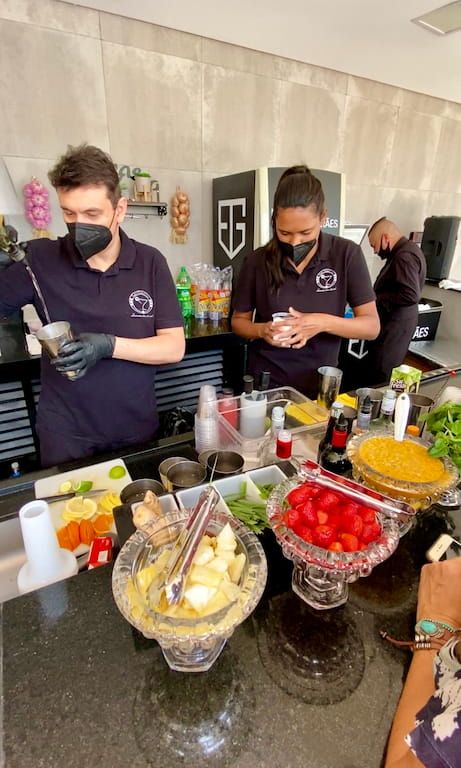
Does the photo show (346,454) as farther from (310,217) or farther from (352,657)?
(310,217)

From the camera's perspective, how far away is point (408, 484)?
36.1 inches

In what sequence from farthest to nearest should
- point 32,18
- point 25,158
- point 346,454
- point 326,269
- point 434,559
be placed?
point 25,158 → point 32,18 → point 326,269 → point 346,454 → point 434,559

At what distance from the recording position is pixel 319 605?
2.50 feet

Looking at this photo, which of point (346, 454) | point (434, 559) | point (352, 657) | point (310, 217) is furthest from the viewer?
point (310, 217)

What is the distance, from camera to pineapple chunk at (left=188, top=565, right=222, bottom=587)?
615 mm

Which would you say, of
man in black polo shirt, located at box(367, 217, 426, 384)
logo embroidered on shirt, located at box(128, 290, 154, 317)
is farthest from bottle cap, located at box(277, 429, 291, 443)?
man in black polo shirt, located at box(367, 217, 426, 384)

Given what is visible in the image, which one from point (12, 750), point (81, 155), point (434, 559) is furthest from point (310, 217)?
point (12, 750)

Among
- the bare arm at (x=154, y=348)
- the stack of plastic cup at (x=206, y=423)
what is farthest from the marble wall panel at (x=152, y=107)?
the stack of plastic cup at (x=206, y=423)

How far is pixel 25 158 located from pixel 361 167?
2973mm

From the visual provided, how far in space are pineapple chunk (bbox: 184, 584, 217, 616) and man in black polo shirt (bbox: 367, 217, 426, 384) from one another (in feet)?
9.40

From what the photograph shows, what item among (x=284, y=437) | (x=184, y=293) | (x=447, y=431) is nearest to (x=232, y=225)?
(x=184, y=293)

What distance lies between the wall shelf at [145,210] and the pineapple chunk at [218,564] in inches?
107

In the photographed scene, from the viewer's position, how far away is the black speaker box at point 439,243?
4059 mm

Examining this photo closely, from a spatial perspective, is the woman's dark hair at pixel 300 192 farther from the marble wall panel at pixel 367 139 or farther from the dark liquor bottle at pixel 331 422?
the marble wall panel at pixel 367 139
